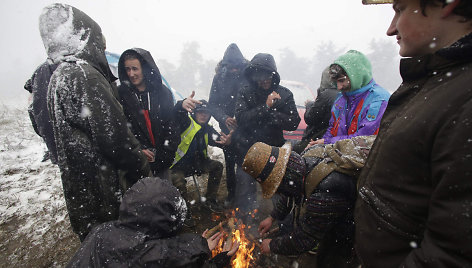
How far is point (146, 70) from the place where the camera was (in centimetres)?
314

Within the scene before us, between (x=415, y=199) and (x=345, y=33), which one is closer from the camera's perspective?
(x=415, y=199)

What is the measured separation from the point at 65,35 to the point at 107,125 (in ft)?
3.36

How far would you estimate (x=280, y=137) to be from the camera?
143 inches

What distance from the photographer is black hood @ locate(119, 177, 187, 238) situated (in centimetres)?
161

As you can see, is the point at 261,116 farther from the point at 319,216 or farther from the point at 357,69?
the point at 319,216

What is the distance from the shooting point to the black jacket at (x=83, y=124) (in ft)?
6.18

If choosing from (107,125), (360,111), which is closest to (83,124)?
(107,125)

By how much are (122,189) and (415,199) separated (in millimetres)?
2471

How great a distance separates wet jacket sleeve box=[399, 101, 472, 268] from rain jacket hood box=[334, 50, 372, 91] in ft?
6.23

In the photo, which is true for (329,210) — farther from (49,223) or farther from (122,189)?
(49,223)

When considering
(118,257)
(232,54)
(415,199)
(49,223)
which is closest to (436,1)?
(415,199)

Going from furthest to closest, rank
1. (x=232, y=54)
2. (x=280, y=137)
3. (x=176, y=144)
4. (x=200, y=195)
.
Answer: (x=232, y=54), (x=200, y=195), (x=280, y=137), (x=176, y=144)

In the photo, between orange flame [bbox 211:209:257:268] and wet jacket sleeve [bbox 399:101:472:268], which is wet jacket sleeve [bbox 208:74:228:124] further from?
wet jacket sleeve [bbox 399:101:472:268]

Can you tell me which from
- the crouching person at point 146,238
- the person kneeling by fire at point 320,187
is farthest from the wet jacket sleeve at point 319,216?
the crouching person at point 146,238
